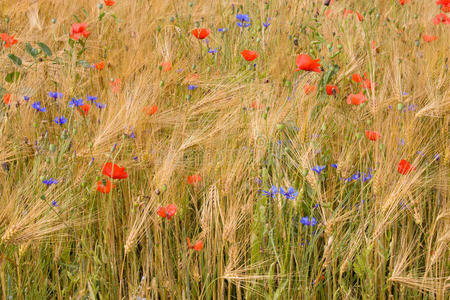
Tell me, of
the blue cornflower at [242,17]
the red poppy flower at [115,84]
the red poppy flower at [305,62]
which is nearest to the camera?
the red poppy flower at [305,62]

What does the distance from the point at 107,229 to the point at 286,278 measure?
17.2 inches

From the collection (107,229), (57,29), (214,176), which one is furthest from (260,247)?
(57,29)

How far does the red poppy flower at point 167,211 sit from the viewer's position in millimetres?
1122

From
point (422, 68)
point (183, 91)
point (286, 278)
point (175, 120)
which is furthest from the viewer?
point (183, 91)

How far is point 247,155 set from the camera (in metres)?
1.24

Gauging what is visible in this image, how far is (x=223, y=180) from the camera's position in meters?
1.19

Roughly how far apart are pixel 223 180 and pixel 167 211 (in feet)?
0.49

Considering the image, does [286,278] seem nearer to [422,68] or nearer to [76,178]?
[76,178]

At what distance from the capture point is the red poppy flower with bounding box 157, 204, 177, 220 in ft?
3.68

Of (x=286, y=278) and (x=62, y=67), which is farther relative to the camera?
(x=62, y=67)

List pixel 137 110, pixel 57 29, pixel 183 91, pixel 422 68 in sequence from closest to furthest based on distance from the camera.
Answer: pixel 137 110, pixel 422 68, pixel 183 91, pixel 57 29

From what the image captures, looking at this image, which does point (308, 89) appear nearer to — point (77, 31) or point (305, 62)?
point (305, 62)

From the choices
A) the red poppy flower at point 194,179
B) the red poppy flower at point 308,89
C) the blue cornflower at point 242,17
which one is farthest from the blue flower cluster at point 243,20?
the red poppy flower at point 194,179

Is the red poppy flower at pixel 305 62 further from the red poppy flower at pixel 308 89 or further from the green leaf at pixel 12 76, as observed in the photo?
the green leaf at pixel 12 76
